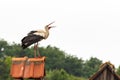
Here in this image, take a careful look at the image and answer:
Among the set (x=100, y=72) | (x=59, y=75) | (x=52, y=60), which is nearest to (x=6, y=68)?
(x=59, y=75)

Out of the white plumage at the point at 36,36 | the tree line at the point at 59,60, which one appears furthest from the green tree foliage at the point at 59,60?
the white plumage at the point at 36,36

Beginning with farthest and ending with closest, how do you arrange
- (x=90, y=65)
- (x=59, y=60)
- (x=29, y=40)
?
1. (x=90, y=65)
2. (x=59, y=60)
3. (x=29, y=40)

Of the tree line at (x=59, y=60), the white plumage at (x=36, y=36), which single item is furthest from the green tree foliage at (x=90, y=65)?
the white plumage at (x=36, y=36)

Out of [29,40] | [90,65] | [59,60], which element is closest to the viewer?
[29,40]

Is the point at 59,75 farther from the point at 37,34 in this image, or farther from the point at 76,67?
the point at 37,34

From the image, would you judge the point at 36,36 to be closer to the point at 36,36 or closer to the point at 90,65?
the point at 36,36

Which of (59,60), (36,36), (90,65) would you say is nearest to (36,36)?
(36,36)

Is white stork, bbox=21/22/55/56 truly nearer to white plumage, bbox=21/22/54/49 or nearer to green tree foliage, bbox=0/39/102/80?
white plumage, bbox=21/22/54/49

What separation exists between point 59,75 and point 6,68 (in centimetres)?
835

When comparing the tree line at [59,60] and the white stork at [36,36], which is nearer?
the white stork at [36,36]

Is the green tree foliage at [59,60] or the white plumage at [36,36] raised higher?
the green tree foliage at [59,60]

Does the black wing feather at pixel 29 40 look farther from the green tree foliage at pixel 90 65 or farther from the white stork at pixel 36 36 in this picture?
the green tree foliage at pixel 90 65

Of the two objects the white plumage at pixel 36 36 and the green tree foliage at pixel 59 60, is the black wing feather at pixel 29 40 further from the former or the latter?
the green tree foliage at pixel 59 60

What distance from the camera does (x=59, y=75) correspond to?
112312mm
